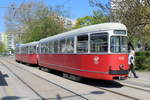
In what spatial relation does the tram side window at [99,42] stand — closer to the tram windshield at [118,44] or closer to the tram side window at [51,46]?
the tram windshield at [118,44]

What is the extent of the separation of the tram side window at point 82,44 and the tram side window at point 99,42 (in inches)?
17.8

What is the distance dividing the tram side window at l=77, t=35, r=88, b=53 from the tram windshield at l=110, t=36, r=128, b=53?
59.4 inches

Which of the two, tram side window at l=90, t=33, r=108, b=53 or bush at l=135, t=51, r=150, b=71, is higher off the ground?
tram side window at l=90, t=33, r=108, b=53

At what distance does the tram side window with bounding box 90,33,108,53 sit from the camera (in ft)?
41.2

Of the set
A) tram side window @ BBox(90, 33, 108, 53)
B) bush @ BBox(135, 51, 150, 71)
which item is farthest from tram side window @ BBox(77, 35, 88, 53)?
bush @ BBox(135, 51, 150, 71)

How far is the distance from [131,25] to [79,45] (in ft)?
30.9

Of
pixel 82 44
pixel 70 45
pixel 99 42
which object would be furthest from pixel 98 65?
pixel 70 45

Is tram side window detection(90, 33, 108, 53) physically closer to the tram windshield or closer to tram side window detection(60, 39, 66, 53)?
the tram windshield

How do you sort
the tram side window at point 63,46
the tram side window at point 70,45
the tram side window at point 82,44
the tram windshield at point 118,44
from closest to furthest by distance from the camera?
the tram windshield at point 118,44
the tram side window at point 82,44
the tram side window at point 70,45
the tram side window at point 63,46

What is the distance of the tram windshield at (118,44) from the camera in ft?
40.9

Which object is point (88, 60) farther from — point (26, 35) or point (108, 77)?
point (26, 35)

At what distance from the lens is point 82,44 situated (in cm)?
1391

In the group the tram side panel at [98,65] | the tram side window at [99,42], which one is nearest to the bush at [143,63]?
the tram side panel at [98,65]

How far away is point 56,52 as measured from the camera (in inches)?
719
